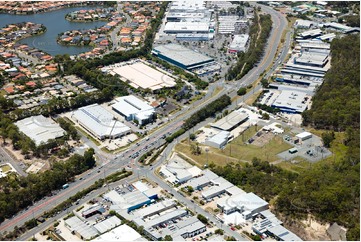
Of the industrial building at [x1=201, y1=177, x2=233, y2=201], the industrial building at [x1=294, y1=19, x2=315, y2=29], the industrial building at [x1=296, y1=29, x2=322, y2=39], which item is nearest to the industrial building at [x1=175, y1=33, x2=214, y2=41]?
the industrial building at [x1=296, y1=29, x2=322, y2=39]

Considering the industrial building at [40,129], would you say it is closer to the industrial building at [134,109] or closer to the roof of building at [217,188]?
the industrial building at [134,109]

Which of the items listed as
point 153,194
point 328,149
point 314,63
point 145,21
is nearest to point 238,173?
point 153,194

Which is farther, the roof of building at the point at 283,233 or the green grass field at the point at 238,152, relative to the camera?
the green grass field at the point at 238,152

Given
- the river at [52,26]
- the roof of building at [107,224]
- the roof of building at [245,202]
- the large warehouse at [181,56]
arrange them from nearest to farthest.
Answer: the roof of building at [107,224], the roof of building at [245,202], the large warehouse at [181,56], the river at [52,26]

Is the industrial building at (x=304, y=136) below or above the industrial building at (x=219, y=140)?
above

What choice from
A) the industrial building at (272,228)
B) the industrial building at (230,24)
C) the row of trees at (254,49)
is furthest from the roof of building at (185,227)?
the industrial building at (230,24)

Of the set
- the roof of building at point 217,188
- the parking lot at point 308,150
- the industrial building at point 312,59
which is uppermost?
the industrial building at point 312,59
